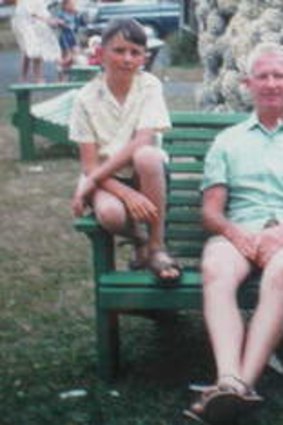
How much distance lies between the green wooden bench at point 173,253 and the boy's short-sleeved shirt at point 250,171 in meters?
0.37

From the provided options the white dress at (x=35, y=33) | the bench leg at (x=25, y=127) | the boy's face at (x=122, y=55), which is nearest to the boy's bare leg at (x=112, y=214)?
the boy's face at (x=122, y=55)

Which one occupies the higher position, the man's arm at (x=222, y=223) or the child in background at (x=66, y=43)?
the man's arm at (x=222, y=223)

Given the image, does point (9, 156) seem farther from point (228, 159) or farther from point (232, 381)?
point (232, 381)

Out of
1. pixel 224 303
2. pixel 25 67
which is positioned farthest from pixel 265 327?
pixel 25 67

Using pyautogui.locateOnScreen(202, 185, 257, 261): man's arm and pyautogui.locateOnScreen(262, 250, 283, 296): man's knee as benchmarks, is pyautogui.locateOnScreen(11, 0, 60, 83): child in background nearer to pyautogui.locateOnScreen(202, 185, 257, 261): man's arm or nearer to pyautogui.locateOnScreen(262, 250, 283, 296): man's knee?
pyautogui.locateOnScreen(202, 185, 257, 261): man's arm

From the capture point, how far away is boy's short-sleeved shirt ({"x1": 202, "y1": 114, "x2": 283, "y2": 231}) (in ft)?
16.1

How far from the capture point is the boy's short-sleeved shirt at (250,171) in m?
4.91

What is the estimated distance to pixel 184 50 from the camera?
23.1 m

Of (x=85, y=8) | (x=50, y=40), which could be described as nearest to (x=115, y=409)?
(x=50, y=40)

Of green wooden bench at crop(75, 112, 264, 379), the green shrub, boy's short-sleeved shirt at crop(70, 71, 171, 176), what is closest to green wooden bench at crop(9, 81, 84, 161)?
green wooden bench at crop(75, 112, 264, 379)

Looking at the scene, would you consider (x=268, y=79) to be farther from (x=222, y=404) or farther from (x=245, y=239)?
(x=222, y=404)

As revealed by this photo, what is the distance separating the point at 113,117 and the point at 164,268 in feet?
2.58

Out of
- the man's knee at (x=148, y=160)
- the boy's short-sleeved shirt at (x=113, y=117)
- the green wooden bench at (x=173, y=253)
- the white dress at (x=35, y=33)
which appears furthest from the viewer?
the white dress at (x=35, y=33)

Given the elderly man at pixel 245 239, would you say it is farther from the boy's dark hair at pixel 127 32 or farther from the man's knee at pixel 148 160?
the boy's dark hair at pixel 127 32
